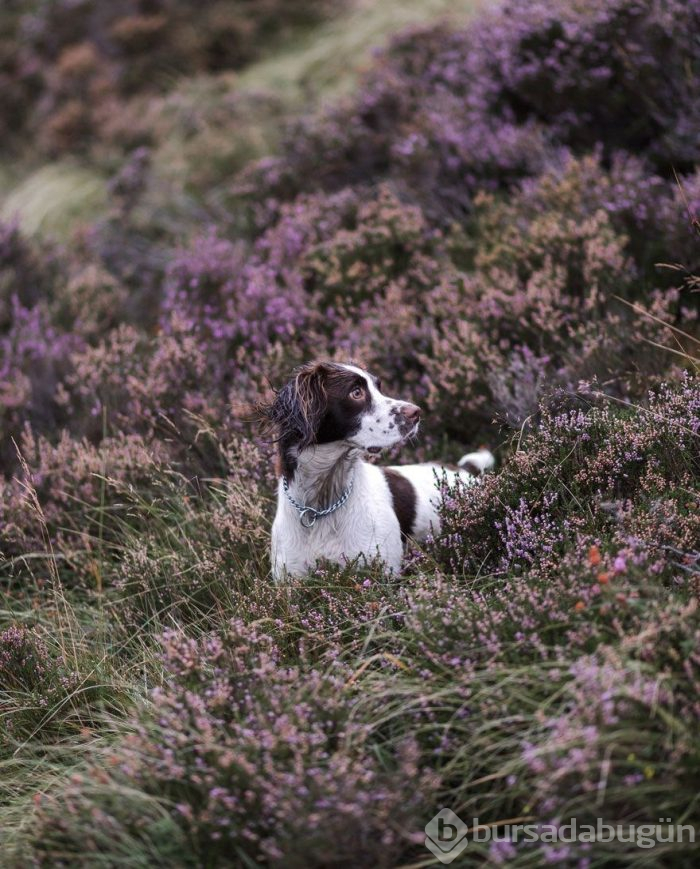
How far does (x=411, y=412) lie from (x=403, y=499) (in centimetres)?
59

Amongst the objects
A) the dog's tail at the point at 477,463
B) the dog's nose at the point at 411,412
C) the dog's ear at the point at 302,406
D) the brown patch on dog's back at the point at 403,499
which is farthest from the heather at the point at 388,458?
→ the dog's ear at the point at 302,406

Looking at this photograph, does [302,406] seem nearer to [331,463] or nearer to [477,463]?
[331,463]

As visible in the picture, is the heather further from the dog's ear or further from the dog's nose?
the dog's ear

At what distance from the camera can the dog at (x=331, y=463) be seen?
379 centimetres

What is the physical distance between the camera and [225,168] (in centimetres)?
949

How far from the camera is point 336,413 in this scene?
382 centimetres

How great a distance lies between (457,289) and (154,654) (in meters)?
3.36

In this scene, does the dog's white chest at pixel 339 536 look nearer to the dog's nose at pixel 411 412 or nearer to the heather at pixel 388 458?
the heather at pixel 388 458

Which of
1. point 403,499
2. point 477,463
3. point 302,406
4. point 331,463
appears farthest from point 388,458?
point 302,406

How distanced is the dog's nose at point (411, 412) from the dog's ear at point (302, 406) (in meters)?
0.36

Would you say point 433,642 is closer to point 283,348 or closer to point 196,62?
point 283,348

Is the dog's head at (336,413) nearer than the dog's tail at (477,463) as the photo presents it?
Yes

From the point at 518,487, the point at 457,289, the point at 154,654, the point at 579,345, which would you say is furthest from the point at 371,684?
the point at 457,289

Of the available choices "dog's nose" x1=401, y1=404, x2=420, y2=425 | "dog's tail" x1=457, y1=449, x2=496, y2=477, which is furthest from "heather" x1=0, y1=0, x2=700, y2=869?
"dog's nose" x1=401, y1=404, x2=420, y2=425
